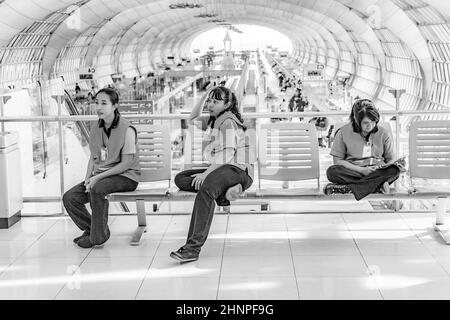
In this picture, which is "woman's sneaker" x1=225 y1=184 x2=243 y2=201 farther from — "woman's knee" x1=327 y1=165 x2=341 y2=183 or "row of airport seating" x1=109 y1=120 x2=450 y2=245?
"woman's knee" x1=327 y1=165 x2=341 y2=183

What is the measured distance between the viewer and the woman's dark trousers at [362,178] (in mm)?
6043

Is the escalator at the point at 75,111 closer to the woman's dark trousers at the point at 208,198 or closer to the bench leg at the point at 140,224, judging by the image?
the bench leg at the point at 140,224

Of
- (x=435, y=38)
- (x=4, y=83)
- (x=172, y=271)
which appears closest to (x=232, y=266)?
(x=172, y=271)

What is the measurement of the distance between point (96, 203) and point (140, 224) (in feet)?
2.60

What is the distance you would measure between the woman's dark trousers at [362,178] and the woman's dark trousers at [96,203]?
178 centimetres

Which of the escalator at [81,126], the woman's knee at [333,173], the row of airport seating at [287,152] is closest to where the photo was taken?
the woman's knee at [333,173]

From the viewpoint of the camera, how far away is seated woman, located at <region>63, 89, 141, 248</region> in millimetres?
6109

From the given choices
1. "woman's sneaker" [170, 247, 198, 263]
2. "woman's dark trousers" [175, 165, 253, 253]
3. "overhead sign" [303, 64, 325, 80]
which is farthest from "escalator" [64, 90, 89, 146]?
"overhead sign" [303, 64, 325, 80]

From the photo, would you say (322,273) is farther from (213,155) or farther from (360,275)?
(213,155)

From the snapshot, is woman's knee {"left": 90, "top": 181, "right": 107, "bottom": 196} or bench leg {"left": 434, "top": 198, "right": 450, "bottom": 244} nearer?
woman's knee {"left": 90, "top": 181, "right": 107, "bottom": 196}

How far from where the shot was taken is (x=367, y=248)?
19.7 feet

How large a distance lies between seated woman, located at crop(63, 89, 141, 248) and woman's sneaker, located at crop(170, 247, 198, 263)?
0.84 m

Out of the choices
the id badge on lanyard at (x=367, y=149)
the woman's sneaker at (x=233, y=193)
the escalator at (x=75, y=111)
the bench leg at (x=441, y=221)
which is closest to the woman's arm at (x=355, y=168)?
the id badge on lanyard at (x=367, y=149)

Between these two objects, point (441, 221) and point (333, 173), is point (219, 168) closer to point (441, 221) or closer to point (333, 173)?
point (333, 173)
